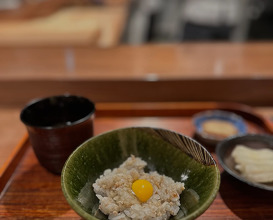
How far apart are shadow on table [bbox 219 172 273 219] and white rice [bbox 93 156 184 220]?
24 cm

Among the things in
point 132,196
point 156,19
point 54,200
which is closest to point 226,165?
point 132,196

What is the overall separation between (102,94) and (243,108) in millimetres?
815

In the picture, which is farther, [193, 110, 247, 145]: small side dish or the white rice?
[193, 110, 247, 145]: small side dish

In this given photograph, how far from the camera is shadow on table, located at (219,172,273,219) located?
0.92 meters

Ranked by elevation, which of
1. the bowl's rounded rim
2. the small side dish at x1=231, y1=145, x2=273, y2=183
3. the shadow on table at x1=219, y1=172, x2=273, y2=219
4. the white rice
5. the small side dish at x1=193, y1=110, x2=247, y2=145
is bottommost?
the shadow on table at x1=219, y1=172, x2=273, y2=219

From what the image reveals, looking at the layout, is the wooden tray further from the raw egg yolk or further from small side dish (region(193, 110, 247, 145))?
the raw egg yolk

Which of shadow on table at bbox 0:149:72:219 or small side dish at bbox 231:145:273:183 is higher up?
small side dish at bbox 231:145:273:183

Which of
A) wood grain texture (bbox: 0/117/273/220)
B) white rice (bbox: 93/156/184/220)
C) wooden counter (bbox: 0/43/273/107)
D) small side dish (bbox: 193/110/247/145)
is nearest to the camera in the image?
white rice (bbox: 93/156/184/220)

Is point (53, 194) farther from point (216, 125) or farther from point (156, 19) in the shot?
point (156, 19)

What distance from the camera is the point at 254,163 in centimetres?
105

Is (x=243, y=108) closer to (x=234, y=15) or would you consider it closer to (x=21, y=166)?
(x=21, y=166)

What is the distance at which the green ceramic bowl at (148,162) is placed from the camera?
79 centimetres

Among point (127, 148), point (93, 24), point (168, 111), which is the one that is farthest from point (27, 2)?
point (127, 148)

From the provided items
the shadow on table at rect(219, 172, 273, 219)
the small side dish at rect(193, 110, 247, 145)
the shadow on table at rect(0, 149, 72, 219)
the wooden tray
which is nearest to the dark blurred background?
the small side dish at rect(193, 110, 247, 145)
